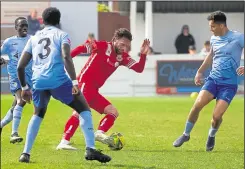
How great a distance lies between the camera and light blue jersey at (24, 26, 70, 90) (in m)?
10.1

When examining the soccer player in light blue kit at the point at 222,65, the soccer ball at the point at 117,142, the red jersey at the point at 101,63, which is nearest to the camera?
the soccer player in light blue kit at the point at 222,65

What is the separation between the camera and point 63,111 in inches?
811

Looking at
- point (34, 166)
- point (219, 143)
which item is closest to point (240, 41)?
point (219, 143)

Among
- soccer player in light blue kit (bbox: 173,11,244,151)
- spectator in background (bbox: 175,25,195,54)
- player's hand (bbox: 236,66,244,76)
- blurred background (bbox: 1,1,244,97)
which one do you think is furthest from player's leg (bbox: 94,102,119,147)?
spectator in background (bbox: 175,25,195,54)

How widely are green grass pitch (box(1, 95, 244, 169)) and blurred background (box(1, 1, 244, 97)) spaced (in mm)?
5190

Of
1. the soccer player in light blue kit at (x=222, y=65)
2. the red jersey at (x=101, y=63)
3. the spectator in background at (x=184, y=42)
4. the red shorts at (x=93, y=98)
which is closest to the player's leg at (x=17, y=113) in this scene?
the red shorts at (x=93, y=98)

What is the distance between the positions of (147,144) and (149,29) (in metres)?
22.5

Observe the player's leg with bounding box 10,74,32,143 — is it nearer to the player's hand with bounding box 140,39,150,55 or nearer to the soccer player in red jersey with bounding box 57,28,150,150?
the soccer player in red jersey with bounding box 57,28,150,150

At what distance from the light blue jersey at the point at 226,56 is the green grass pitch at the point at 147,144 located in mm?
1167

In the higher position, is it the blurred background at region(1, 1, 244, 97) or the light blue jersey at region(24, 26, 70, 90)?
the light blue jersey at region(24, 26, 70, 90)

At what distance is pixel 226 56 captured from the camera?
38.8ft

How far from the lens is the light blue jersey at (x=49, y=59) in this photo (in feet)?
33.2

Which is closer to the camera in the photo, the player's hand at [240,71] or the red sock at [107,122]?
the player's hand at [240,71]

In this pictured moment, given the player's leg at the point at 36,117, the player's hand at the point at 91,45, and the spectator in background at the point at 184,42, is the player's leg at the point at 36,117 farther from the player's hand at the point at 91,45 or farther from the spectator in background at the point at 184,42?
the spectator in background at the point at 184,42
